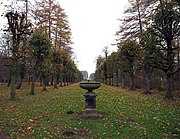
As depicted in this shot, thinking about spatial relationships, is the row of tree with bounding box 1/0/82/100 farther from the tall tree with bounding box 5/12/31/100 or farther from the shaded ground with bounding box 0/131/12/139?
the shaded ground with bounding box 0/131/12/139

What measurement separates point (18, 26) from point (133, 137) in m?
14.6

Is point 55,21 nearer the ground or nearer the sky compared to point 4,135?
nearer the sky

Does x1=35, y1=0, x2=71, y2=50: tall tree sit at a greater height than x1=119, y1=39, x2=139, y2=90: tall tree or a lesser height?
greater

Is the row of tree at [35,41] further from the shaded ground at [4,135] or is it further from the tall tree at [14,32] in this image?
the shaded ground at [4,135]

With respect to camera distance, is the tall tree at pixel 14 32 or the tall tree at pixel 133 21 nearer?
the tall tree at pixel 14 32

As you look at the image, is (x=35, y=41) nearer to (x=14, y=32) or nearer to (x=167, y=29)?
(x=14, y=32)

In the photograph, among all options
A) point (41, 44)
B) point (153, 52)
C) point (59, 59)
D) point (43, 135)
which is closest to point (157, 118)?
point (43, 135)

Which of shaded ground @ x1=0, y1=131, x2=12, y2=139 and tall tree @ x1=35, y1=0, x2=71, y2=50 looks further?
tall tree @ x1=35, y1=0, x2=71, y2=50

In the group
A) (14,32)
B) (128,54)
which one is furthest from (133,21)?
(14,32)

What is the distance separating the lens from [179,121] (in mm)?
9922

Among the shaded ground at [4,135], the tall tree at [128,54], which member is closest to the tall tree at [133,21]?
the tall tree at [128,54]

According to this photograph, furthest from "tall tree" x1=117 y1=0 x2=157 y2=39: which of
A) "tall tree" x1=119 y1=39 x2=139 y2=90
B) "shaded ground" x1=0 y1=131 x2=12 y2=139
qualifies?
"shaded ground" x1=0 y1=131 x2=12 y2=139

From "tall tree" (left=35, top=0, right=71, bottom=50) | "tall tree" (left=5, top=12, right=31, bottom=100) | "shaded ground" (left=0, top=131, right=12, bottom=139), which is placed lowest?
"shaded ground" (left=0, top=131, right=12, bottom=139)

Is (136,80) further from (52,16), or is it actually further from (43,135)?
(43,135)
